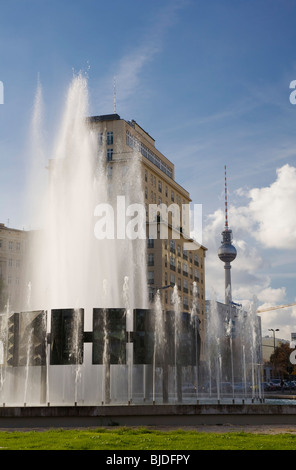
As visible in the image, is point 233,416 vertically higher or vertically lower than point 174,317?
lower

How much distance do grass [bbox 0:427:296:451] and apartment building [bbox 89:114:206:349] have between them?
60579 mm

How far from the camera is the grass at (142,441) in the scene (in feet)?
45.0

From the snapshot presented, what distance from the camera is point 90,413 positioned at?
808 inches

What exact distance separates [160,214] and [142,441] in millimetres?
76549

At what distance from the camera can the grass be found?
540 inches

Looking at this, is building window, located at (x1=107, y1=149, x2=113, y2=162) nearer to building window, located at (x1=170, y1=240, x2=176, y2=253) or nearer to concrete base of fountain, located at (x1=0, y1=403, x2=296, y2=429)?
building window, located at (x1=170, y1=240, x2=176, y2=253)

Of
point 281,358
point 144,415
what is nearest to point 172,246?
point 281,358

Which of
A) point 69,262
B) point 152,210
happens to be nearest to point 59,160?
point 69,262

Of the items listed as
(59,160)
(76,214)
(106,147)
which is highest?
(106,147)

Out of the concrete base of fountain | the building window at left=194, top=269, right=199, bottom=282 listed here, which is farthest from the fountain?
the building window at left=194, top=269, right=199, bottom=282

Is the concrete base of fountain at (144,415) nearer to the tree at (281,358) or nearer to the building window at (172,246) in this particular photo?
the building window at (172,246)

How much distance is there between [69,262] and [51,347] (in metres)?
12.1

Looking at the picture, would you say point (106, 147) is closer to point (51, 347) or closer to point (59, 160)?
point (59, 160)
